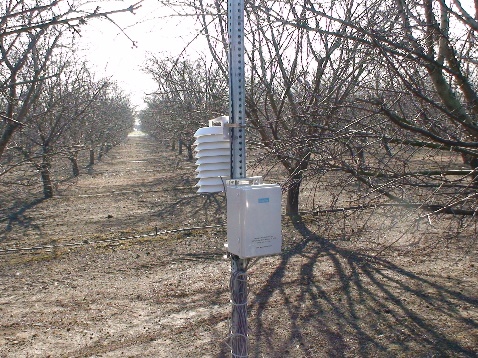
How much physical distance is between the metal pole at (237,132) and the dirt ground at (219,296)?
0.46 meters

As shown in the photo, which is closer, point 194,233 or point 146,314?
point 146,314

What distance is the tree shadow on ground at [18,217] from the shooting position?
10.1 m

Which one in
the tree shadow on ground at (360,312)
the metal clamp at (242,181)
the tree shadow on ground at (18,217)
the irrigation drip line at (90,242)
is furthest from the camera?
the tree shadow on ground at (18,217)

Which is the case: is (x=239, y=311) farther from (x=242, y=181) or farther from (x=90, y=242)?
(x=90, y=242)

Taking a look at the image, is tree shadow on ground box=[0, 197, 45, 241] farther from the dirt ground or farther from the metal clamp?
the metal clamp

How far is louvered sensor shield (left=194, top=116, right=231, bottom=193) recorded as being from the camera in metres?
2.44

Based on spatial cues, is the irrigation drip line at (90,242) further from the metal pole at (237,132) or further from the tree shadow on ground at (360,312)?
the metal pole at (237,132)

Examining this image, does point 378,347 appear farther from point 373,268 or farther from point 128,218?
point 128,218

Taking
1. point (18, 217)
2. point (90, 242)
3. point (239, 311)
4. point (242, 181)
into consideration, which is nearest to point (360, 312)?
point (239, 311)

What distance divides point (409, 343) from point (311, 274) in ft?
6.57

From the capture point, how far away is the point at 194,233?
8438 millimetres

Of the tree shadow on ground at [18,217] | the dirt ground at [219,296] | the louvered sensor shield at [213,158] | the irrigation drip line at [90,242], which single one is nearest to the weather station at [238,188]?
the louvered sensor shield at [213,158]

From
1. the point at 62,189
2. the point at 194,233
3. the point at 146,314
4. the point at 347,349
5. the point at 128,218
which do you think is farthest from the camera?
the point at 62,189

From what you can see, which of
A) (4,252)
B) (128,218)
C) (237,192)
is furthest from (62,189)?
(237,192)
